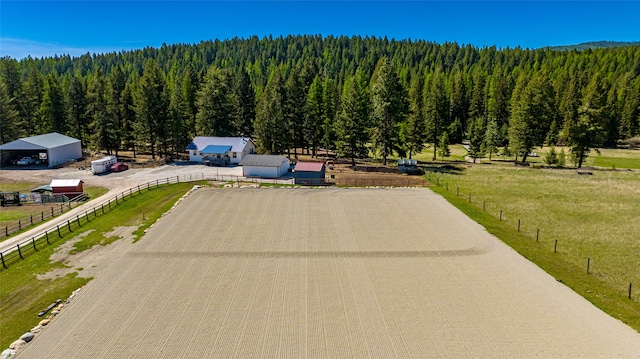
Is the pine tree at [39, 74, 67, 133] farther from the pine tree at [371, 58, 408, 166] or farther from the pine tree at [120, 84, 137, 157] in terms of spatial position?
the pine tree at [371, 58, 408, 166]

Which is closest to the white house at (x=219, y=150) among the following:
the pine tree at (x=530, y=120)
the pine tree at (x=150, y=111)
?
the pine tree at (x=150, y=111)

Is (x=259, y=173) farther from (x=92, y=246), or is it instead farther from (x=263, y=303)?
(x=263, y=303)

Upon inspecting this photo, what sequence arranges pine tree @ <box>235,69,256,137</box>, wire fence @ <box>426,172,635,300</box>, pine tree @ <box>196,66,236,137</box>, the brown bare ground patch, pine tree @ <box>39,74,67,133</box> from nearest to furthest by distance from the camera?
the brown bare ground patch
wire fence @ <box>426,172,635,300</box>
pine tree @ <box>196,66,236,137</box>
pine tree @ <box>39,74,67,133</box>
pine tree @ <box>235,69,256,137</box>

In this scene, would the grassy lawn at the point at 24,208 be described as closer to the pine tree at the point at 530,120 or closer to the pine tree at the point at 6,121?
the pine tree at the point at 6,121

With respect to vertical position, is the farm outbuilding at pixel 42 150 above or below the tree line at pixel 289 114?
below

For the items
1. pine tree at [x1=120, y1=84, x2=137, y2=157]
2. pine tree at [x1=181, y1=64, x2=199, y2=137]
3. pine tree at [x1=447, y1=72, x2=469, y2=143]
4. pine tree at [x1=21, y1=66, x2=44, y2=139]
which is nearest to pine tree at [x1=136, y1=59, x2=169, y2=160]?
pine tree at [x1=120, y1=84, x2=137, y2=157]

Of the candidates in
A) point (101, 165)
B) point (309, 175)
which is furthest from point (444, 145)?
point (101, 165)
